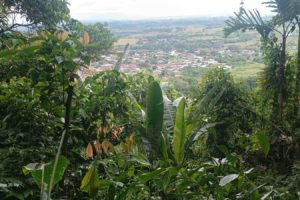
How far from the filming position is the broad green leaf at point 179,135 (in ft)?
6.28

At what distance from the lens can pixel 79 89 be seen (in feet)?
6.24

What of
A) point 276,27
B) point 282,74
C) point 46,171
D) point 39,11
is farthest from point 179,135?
point 39,11

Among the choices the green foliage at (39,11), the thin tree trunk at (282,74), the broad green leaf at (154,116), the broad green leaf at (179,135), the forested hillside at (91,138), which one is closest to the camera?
the forested hillside at (91,138)

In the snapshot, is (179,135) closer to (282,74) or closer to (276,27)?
(282,74)

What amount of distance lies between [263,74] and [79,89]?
2.40 metres

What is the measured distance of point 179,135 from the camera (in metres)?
1.92

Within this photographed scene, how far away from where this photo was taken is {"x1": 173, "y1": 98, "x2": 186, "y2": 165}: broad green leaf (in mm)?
1913

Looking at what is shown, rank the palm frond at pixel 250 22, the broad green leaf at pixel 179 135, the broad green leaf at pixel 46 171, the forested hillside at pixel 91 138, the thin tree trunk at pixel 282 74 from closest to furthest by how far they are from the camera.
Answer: the broad green leaf at pixel 46 171
the forested hillside at pixel 91 138
the broad green leaf at pixel 179 135
the thin tree trunk at pixel 282 74
the palm frond at pixel 250 22

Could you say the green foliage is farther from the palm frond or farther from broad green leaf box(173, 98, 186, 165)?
broad green leaf box(173, 98, 186, 165)

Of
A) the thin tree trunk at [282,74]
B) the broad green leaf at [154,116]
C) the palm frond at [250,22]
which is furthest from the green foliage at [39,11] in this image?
the broad green leaf at [154,116]

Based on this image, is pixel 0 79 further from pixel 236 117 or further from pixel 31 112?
pixel 236 117

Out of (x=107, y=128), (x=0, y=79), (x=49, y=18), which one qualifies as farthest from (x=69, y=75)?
(x=49, y=18)

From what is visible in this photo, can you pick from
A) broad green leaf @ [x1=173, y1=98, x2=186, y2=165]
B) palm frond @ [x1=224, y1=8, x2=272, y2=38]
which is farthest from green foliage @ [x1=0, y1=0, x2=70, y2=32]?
broad green leaf @ [x1=173, y1=98, x2=186, y2=165]

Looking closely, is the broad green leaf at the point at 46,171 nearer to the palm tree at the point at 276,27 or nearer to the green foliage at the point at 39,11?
the palm tree at the point at 276,27
